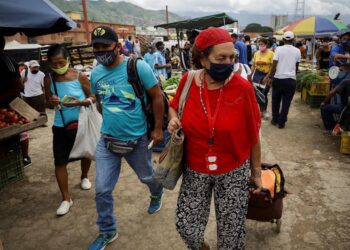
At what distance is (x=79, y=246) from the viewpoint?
331cm

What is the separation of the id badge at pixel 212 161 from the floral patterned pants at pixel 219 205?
0.24 ft

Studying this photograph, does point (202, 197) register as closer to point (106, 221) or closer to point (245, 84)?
point (245, 84)

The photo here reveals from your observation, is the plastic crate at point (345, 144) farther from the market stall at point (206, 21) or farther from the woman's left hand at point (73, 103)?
the market stall at point (206, 21)

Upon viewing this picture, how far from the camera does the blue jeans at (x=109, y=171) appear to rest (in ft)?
9.68

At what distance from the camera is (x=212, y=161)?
7.18ft

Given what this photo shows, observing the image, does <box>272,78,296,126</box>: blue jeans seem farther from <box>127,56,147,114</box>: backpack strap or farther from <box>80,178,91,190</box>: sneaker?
<box>127,56,147,114</box>: backpack strap

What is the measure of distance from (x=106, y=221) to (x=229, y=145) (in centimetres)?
163

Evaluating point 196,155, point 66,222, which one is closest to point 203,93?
point 196,155

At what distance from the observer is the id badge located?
218 cm

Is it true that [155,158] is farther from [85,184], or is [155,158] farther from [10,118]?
[10,118]

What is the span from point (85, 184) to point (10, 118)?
1891 millimetres

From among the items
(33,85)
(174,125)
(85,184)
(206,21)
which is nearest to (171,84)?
→ (85,184)

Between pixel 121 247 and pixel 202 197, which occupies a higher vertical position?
pixel 202 197

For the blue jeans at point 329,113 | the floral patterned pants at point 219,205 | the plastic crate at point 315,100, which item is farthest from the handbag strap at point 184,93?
the plastic crate at point 315,100
